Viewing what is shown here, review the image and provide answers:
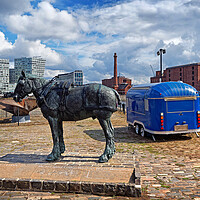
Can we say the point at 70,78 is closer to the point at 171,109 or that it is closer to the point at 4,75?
the point at 171,109

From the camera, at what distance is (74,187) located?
5.07m

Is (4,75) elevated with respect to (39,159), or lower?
elevated

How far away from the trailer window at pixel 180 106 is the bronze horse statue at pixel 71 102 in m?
5.33

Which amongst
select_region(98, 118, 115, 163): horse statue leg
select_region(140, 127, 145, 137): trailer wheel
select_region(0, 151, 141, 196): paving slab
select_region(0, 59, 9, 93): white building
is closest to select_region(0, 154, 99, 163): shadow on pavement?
select_region(0, 151, 141, 196): paving slab

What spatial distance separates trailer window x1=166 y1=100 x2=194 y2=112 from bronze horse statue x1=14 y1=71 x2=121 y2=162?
5330 millimetres

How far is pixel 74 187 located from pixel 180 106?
24.8 feet

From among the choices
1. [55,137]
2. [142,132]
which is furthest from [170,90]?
[55,137]

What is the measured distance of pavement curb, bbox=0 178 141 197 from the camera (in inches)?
192

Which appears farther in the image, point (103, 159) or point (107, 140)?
point (107, 140)

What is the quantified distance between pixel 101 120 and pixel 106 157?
3.43 ft

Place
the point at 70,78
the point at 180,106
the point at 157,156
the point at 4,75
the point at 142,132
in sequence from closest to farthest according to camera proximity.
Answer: the point at 157,156
the point at 180,106
the point at 142,132
the point at 70,78
the point at 4,75

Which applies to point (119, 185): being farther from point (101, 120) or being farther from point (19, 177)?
point (19, 177)

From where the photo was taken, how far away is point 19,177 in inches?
213

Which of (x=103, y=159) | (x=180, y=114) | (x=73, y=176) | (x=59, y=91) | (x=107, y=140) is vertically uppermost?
(x=59, y=91)
